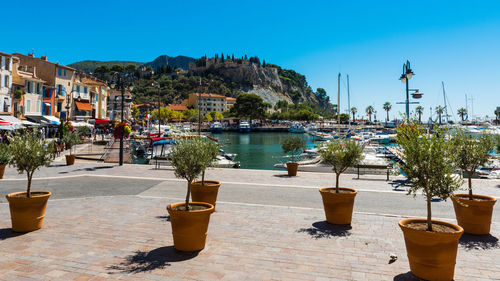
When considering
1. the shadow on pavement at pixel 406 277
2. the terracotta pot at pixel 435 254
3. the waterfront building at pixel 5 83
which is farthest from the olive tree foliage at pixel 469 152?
the waterfront building at pixel 5 83

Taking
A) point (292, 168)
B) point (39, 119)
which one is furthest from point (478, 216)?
point (39, 119)

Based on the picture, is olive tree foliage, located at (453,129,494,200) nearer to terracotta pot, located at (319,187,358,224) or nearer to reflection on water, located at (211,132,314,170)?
terracotta pot, located at (319,187,358,224)

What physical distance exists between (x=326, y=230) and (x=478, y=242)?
304 cm

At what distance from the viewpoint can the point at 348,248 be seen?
6.20 meters

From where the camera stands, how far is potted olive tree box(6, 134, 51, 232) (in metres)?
7.01

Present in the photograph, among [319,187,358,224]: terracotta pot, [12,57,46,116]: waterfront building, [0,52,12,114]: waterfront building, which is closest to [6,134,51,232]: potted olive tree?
[319,187,358,224]: terracotta pot

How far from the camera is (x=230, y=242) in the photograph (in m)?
6.48

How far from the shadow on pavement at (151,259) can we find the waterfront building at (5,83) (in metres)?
33.9

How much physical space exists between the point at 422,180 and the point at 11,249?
7452mm

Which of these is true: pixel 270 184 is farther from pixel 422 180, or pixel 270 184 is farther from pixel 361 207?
pixel 422 180

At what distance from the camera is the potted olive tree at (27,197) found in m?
7.01

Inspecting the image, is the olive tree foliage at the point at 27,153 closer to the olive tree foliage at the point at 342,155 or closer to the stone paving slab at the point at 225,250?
the stone paving slab at the point at 225,250


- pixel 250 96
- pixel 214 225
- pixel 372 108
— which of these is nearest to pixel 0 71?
pixel 214 225

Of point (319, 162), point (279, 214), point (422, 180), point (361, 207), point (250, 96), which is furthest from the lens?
point (250, 96)
